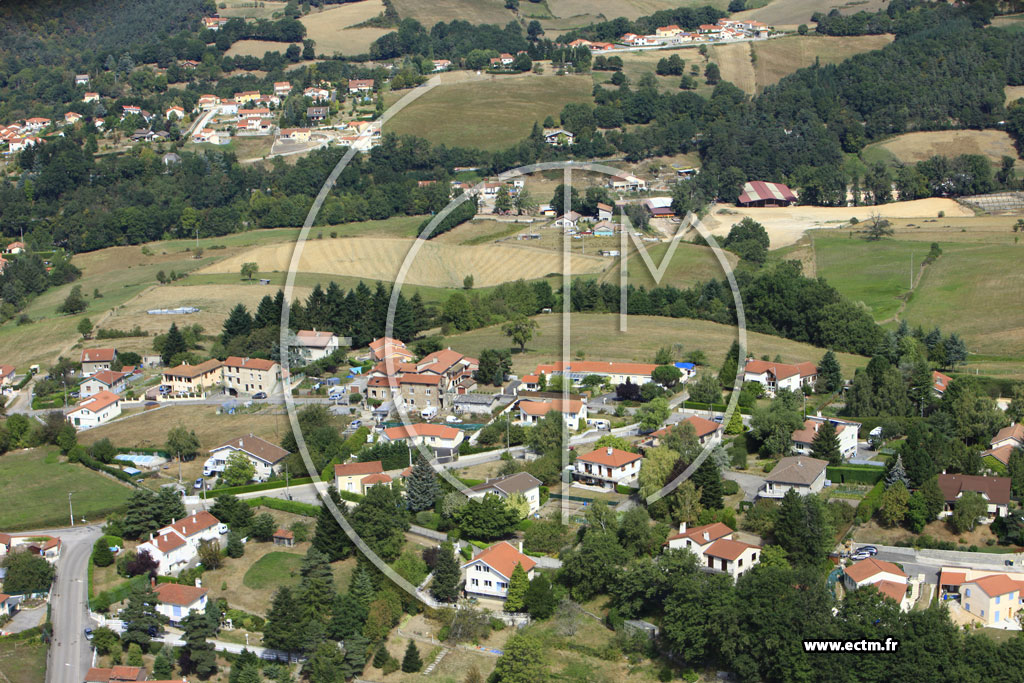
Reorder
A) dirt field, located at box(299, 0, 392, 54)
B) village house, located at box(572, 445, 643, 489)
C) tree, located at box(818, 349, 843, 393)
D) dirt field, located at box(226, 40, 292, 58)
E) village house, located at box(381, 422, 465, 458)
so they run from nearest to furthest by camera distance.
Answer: village house, located at box(572, 445, 643, 489) < village house, located at box(381, 422, 465, 458) < tree, located at box(818, 349, 843, 393) < dirt field, located at box(226, 40, 292, 58) < dirt field, located at box(299, 0, 392, 54)

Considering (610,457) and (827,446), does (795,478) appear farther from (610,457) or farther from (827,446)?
(610,457)

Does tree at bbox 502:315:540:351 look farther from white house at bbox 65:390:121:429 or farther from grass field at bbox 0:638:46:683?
grass field at bbox 0:638:46:683

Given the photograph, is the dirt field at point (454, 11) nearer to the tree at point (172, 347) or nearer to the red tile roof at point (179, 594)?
the tree at point (172, 347)

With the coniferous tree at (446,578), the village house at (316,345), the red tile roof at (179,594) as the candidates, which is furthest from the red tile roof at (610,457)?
the village house at (316,345)

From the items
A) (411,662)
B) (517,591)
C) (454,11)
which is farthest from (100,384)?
(454,11)

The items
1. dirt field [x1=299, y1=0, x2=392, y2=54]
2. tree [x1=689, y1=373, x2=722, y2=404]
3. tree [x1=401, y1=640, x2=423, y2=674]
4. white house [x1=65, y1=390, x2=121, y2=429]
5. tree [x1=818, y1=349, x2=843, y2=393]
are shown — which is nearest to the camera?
tree [x1=401, y1=640, x2=423, y2=674]

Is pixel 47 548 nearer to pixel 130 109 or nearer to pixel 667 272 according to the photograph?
pixel 667 272

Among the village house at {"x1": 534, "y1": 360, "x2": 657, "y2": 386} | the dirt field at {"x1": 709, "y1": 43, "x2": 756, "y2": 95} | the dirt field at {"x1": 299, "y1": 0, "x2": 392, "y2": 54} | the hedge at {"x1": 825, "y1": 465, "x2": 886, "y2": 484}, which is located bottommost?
the village house at {"x1": 534, "y1": 360, "x2": 657, "y2": 386}

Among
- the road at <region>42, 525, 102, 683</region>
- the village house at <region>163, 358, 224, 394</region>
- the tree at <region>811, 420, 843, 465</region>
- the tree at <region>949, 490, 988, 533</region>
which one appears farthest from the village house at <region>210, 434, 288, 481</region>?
the tree at <region>949, 490, 988, 533</region>
